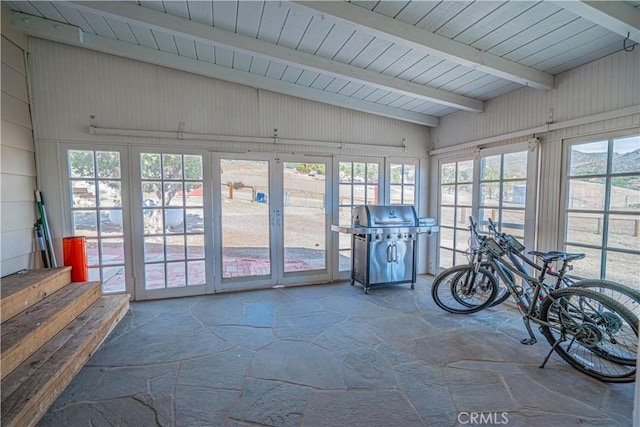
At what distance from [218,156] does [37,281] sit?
2.19m

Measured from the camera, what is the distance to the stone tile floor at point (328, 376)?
179 centimetres

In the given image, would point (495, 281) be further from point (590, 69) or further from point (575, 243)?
point (590, 69)

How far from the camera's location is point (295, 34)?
264cm

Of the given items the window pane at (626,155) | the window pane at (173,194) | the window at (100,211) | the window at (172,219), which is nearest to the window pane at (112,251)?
the window at (100,211)

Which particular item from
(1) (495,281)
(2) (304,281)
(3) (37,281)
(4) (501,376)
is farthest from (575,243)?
(3) (37,281)

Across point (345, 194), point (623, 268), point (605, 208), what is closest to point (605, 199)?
point (605, 208)

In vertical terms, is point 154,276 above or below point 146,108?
below

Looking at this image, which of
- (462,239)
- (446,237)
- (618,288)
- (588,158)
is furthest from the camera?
(446,237)

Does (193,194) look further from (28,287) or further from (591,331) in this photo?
(591,331)

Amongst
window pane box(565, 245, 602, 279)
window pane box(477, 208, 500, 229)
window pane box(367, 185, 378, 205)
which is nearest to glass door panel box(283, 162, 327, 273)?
window pane box(367, 185, 378, 205)

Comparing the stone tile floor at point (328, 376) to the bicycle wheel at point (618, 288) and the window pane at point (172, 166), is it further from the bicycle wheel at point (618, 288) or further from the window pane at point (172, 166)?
the window pane at point (172, 166)

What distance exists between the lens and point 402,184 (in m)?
4.79

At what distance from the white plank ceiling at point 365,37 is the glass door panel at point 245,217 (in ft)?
3.70

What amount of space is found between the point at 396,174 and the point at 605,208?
8.34 ft
